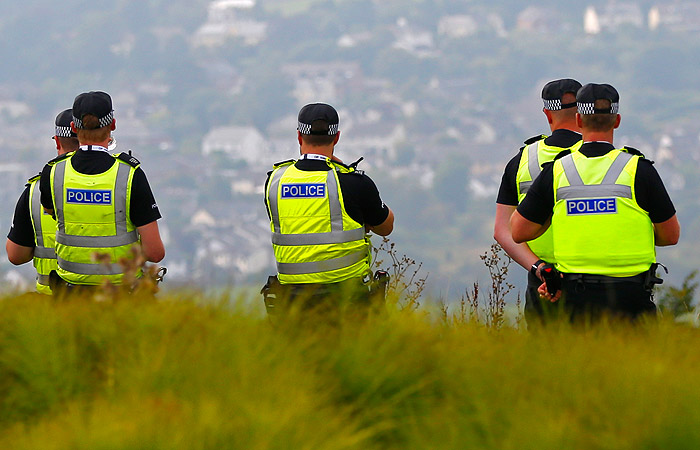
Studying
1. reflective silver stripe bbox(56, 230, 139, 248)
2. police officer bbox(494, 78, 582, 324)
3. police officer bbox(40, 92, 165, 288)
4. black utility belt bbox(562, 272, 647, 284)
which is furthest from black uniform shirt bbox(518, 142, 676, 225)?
reflective silver stripe bbox(56, 230, 139, 248)

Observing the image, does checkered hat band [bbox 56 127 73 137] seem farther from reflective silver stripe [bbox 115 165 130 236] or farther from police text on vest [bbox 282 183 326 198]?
police text on vest [bbox 282 183 326 198]

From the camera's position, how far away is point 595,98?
185 inches

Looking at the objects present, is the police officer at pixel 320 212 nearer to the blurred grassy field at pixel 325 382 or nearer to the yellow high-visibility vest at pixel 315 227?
the yellow high-visibility vest at pixel 315 227

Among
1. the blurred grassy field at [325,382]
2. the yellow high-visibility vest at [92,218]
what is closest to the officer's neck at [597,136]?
the blurred grassy field at [325,382]

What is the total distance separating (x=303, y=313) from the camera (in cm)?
390

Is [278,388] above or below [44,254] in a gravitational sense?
below

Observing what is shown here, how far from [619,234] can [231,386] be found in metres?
2.38

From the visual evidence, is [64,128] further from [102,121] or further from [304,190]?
[304,190]

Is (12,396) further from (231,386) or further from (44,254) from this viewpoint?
(44,254)

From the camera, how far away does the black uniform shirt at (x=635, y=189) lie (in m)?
4.53

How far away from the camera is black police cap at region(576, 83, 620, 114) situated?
4691mm

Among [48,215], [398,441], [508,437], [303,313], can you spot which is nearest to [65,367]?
[303,313]

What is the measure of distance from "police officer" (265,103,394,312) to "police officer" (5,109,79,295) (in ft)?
4.67

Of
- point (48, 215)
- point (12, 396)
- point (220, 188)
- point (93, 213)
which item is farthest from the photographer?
point (220, 188)
